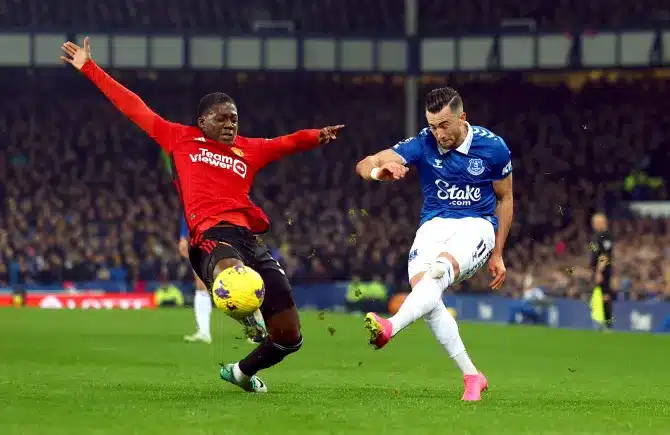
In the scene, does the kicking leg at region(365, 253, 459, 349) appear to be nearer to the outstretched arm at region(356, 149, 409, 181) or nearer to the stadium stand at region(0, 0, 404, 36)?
the outstretched arm at region(356, 149, 409, 181)

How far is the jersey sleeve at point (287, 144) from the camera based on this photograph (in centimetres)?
985

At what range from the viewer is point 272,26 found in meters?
51.3

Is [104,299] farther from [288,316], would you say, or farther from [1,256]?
[288,316]

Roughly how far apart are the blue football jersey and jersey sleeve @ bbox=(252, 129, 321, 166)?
674mm

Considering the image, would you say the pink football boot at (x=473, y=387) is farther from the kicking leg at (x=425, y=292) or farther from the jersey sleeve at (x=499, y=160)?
the jersey sleeve at (x=499, y=160)

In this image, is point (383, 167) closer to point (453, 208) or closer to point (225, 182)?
point (453, 208)

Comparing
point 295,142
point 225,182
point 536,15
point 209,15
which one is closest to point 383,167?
point 295,142

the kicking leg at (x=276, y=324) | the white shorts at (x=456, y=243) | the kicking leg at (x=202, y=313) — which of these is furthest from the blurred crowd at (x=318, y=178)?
the kicking leg at (x=276, y=324)

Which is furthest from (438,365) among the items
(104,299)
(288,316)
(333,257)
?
(333,257)

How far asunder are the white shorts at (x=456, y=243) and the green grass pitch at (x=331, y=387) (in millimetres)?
1032

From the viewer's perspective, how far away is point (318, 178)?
162 feet

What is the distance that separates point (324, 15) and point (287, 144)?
42353mm

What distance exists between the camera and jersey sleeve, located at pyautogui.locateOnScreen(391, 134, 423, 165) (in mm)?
9625

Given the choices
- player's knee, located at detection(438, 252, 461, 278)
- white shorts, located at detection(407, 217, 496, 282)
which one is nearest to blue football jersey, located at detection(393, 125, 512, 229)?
white shorts, located at detection(407, 217, 496, 282)
